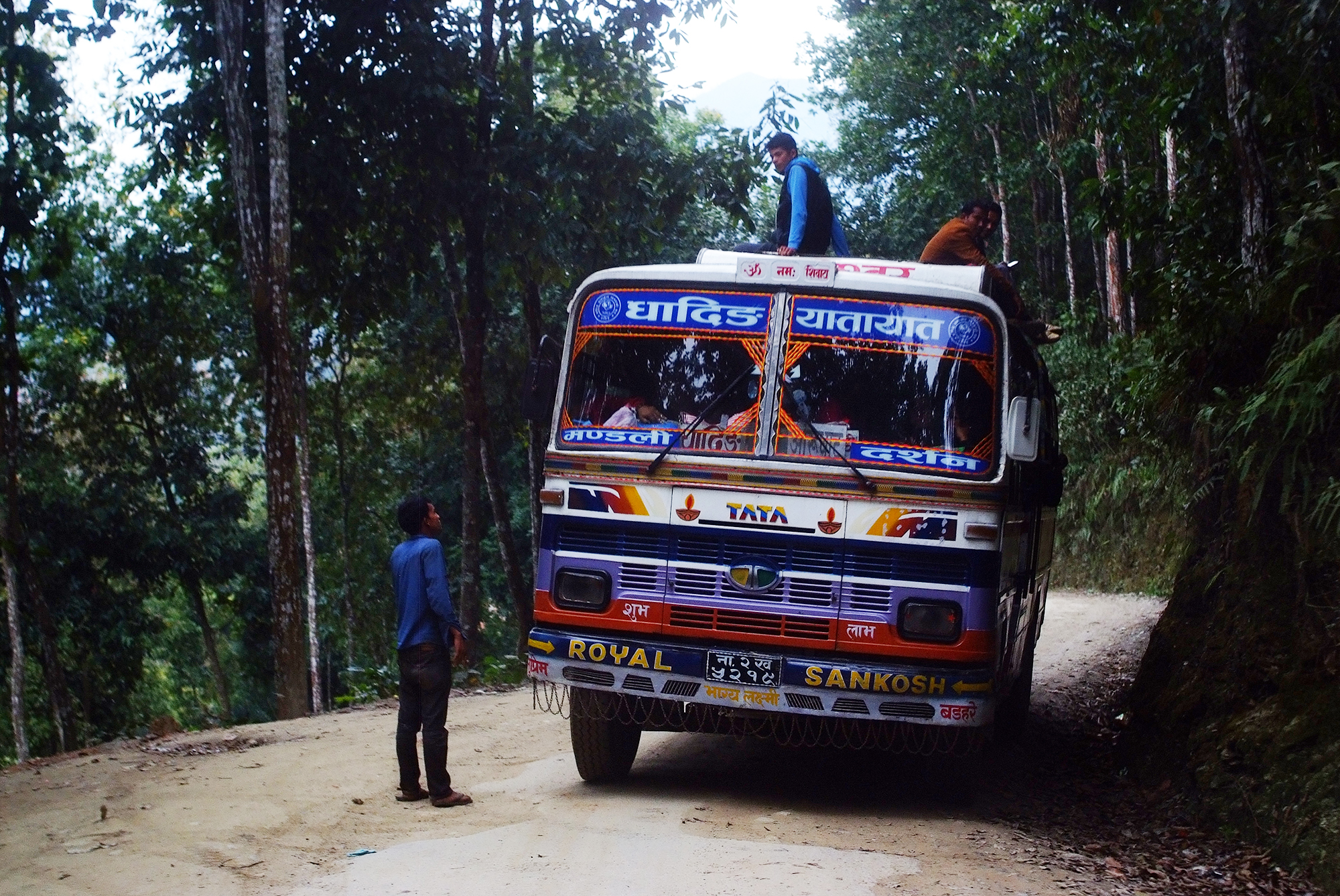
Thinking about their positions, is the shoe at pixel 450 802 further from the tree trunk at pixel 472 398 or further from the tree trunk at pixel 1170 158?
the tree trunk at pixel 1170 158

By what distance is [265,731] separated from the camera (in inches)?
437

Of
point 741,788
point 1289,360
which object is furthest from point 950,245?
point 741,788

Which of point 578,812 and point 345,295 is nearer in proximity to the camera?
point 578,812

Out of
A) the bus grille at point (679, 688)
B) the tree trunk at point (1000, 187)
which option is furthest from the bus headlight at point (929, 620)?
the tree trunk at point (1000, 187)

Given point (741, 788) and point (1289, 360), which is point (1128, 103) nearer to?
point (1289, 360)

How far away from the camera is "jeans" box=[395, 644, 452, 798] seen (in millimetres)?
7336

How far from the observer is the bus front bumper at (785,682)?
6.61 m

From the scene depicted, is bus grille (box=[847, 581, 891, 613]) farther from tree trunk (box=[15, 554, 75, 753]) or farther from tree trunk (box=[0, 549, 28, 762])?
tree trunk (box=[15, 554, 75, 753])

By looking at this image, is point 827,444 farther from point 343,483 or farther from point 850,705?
point 343,483

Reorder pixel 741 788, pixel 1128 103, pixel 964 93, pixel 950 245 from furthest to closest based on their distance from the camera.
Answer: pixel 964 93
pixel 1128 103
pixel 950 245
pixel 741 788

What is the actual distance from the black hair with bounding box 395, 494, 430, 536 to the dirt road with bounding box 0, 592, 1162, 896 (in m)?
1.55

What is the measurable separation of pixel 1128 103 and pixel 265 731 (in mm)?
9697

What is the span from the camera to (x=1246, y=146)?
336 inches

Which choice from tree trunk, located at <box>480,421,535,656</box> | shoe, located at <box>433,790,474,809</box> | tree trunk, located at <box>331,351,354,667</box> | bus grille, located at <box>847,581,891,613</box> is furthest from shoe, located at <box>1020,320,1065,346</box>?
tree trunk, located at <box>331,351,354,667</box>
